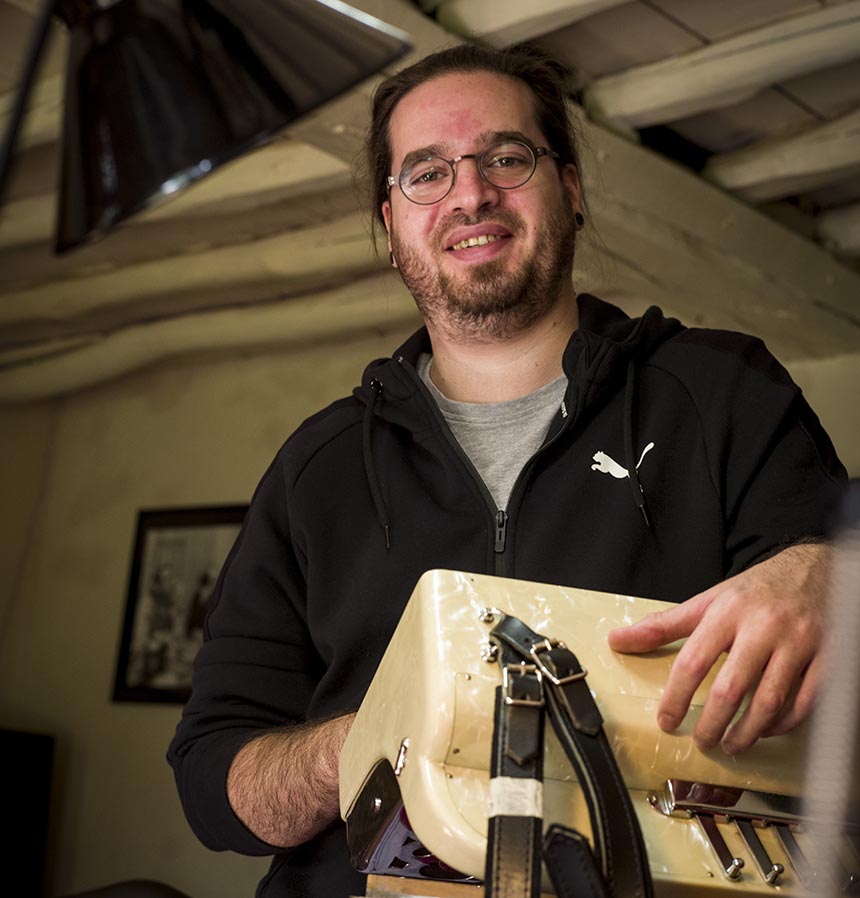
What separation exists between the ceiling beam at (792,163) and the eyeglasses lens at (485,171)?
5.80 ft

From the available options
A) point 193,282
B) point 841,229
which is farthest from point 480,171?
point 193,282

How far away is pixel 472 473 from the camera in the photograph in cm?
133

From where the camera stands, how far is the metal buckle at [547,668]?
0.77 m

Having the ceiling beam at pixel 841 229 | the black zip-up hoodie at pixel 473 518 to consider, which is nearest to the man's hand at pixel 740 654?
the black zip-up hoodie at pixel 473 518

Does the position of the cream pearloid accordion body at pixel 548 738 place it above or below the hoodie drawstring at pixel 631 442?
below

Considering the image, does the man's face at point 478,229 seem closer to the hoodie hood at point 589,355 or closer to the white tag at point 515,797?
the hoodie hood at point 589,355

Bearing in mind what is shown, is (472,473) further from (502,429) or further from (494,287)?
(494,287)

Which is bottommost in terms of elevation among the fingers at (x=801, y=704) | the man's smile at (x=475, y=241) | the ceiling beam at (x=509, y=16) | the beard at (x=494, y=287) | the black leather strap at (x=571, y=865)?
the black leather strap at (x=571, y=865)

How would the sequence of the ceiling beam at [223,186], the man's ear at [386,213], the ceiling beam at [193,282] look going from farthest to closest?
the ceiling beam at [193,282] → the ceiling beam at [223,186] → the man's ear at [386,213]

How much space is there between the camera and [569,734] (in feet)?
2.46

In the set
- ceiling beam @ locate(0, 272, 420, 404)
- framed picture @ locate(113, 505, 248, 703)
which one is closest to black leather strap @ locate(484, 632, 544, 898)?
ceiling beam @ locate(0, 272, 420, 404)

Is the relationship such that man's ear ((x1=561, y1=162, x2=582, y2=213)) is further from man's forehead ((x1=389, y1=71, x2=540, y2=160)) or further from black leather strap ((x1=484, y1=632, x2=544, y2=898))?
black leather strap ((x1=484, y1=632, x2=544, y2=898))

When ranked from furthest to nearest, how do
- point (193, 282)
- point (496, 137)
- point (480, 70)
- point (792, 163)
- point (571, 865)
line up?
point (193, 282)
point (792, 163)
point (480, 70)
point (496, 137)
point (571, 865)

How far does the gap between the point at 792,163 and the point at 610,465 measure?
2.07m
